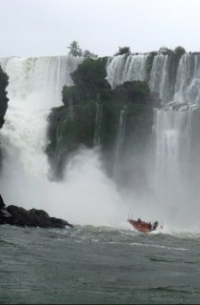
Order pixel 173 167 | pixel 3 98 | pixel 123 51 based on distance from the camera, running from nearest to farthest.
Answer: pixel 3 98, pixel 173 167, pixel 123 51

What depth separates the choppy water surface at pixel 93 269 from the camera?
48.3 ft

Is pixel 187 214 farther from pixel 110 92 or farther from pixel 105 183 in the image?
pixel 110 92

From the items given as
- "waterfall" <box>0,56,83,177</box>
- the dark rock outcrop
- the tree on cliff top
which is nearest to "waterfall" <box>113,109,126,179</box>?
"waterfall" <box>0,56,83,177</box>

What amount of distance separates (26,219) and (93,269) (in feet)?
47.3

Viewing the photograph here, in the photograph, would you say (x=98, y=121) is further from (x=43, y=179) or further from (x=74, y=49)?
(x=74, y=49)

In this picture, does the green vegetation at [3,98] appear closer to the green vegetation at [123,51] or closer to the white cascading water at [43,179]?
the white cascading water at [43,179]

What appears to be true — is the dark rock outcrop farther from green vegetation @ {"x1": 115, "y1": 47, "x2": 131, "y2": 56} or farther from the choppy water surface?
green vegetation @ {"x1": 115, "y1": 47, "x2": 131, "y2": 56}

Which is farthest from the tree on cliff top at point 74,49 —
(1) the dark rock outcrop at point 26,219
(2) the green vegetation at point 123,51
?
(1) the dark rock outcrop at point 26,219

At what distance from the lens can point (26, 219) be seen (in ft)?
107

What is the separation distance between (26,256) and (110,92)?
97.6 feet

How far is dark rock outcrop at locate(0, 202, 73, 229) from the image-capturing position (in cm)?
3225

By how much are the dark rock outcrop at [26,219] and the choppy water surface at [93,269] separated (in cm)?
242

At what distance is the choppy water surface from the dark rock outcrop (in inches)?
95.1

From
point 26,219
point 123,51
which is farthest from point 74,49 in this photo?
point 26,219
